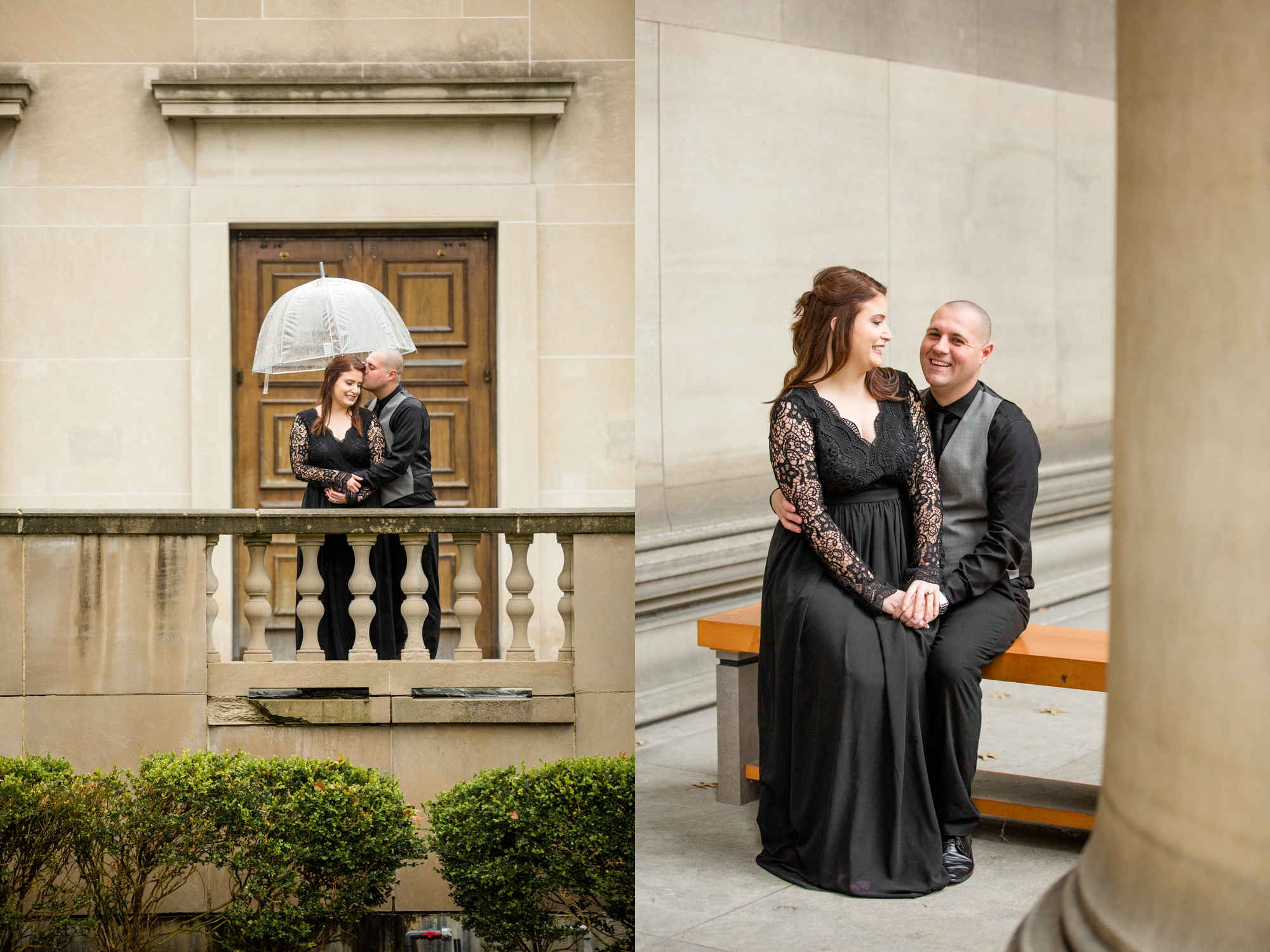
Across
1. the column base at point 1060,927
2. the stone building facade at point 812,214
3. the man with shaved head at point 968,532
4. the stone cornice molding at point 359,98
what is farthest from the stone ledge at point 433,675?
the column base at point 1060,927

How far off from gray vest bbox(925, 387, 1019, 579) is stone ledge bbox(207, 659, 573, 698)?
140 centimetres

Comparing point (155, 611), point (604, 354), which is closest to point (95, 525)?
point (155, 611)

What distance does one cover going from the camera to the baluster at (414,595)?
3.94 metres

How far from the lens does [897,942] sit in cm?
269

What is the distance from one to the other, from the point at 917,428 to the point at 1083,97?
14.8ft

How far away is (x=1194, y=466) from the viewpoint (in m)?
1.42

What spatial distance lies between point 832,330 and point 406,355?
1.56 meters

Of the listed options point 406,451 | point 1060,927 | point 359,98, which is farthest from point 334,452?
point 1060,927

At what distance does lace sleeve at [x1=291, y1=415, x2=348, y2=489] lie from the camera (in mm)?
3918

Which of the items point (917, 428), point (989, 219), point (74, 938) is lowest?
point (74, 938)

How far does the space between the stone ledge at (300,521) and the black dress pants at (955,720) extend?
3.98ft

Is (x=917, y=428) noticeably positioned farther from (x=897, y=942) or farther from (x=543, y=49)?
(x=543, y=49)

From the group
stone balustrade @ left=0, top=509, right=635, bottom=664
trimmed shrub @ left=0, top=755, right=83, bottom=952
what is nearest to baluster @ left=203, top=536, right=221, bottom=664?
stone balustrade @ left=0, top=509, right=635, bottom=664

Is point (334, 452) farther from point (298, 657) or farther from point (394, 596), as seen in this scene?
point (298, 657)
